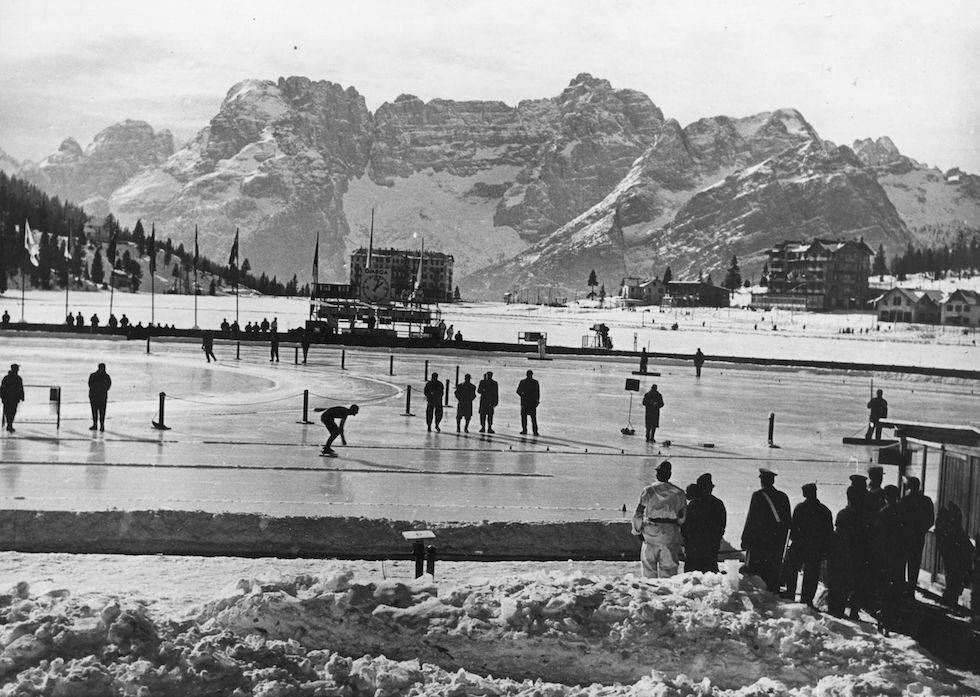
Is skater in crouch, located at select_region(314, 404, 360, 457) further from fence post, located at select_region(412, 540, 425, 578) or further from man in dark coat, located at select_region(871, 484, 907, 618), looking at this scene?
man in dark coat, located at select_region(871, 484, 907, 618)

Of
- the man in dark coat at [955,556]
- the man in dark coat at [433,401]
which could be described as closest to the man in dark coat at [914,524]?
the man in dark coat at [955,556]

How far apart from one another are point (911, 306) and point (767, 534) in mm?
81315

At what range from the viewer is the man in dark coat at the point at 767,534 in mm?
10672

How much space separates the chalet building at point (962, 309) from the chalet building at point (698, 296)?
9418 cm

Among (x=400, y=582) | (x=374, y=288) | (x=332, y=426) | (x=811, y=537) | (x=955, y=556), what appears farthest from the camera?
(x=374, y=288)

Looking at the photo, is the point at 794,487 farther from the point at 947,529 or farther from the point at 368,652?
the point at 368,652

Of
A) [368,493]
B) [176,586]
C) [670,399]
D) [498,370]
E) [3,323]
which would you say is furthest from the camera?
[3,323]

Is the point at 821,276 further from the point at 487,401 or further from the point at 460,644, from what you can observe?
the point at 460,644

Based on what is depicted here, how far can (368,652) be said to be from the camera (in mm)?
8930

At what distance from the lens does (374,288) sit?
83.6m

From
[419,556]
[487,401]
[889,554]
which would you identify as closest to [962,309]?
[487,401]

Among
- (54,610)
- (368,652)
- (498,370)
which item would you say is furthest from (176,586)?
(498,370)

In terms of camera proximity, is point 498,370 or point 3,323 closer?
point 498,370

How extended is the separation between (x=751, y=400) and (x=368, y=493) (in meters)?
23.3
